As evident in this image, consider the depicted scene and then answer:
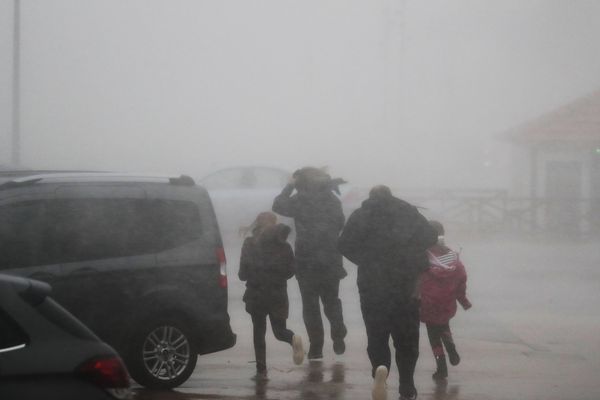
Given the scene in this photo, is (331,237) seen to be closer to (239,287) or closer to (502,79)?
(239,287)

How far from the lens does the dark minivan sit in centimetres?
785

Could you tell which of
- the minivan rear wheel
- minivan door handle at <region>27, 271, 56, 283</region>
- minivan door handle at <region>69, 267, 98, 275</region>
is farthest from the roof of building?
minivan door handle at <region>27, 271, 56, 283</region>

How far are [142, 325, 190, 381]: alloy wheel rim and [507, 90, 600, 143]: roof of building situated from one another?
888 inches

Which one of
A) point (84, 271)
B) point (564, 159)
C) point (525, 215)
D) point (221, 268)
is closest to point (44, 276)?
point (84, 271)

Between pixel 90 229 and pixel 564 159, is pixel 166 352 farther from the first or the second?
pixel 564 159

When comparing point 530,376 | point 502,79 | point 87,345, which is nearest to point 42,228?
point 87,345

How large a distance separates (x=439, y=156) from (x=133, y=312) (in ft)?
201

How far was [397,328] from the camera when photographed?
7.85 metres

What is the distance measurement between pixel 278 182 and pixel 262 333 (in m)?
14.2

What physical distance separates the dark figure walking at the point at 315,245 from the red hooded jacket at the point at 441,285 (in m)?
1.16

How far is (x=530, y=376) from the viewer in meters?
9.26

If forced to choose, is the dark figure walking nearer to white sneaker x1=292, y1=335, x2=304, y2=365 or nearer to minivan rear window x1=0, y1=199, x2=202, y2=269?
white sneaker x1=292, y1=335, x2=304, y2=365

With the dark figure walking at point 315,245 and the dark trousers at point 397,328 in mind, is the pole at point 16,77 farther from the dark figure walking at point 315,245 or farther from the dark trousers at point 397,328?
the dark trousers at point 397,328

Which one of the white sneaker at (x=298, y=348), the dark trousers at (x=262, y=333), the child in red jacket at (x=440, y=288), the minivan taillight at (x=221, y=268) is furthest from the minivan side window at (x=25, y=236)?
the child in red jacket at (x=440, y=288)
